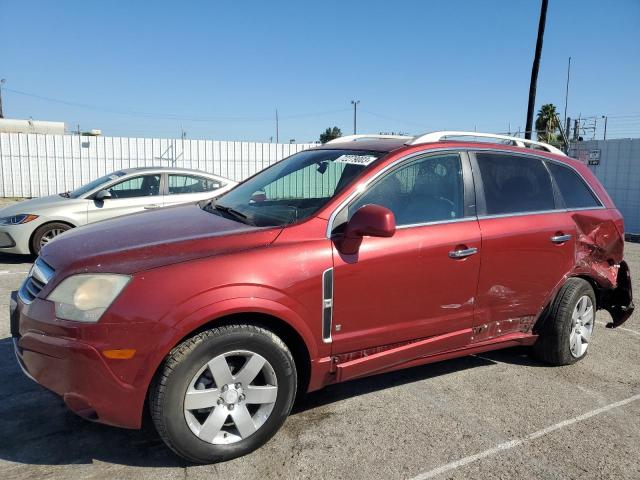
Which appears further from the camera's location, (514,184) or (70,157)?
(70,157)

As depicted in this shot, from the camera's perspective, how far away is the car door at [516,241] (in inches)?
144

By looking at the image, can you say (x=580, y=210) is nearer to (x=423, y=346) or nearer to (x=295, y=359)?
(x=423, y=346)

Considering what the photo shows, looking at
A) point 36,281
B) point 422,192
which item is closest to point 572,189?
point 422,192

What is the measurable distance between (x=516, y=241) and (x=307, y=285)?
1.78 meters

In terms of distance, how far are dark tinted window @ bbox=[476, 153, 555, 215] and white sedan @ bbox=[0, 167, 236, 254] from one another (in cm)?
478

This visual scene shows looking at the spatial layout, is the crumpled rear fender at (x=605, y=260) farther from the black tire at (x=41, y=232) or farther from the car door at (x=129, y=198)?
the black tire at (x=41, y=232)

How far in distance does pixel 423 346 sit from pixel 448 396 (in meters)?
0.54

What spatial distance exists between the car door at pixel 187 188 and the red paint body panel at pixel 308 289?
447cm

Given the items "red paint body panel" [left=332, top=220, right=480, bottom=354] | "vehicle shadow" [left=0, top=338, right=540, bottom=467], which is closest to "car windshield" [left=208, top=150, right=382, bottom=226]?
"red paint body panel" [left=332, top=220, right=480, bottom=354]

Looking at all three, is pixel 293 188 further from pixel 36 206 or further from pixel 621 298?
pixel 36 206

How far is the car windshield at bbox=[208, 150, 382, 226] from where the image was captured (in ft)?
10.7

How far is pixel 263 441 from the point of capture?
288 centimetres

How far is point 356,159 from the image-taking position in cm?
352

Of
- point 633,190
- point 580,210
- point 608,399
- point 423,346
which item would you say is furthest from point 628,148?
point 423,346
